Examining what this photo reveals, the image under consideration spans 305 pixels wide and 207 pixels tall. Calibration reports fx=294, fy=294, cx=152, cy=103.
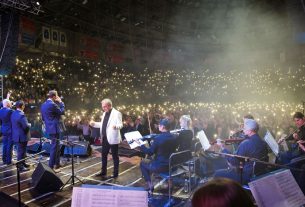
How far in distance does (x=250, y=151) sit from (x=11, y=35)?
9.38 m

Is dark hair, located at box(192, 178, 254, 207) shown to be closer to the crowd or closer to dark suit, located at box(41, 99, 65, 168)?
dark suit, located at box(41, 99, 65, 168)

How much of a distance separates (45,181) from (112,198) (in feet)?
13.0

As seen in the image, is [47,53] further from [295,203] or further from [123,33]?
[295,203]

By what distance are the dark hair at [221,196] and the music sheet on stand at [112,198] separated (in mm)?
931

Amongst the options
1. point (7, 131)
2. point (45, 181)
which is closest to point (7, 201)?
point (45, 181)

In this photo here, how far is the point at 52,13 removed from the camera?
1664 cm

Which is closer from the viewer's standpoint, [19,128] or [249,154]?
[249,154]

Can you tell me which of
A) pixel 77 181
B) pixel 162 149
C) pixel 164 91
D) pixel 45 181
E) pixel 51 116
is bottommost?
pixel 77 181

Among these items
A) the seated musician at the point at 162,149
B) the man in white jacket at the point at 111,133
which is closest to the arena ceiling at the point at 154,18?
the man in white jacket at the point at 111,133

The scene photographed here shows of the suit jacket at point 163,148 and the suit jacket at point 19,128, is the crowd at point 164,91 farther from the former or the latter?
the suit jacket at point 163,148

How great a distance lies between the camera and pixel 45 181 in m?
5.74

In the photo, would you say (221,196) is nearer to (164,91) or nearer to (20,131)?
(20,131)

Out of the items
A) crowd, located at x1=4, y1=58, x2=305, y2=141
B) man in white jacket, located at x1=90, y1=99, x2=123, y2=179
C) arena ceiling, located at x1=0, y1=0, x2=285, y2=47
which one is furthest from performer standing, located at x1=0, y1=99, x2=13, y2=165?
arena ceiling, located at x1=0, y1=0, x2=285, y2=47

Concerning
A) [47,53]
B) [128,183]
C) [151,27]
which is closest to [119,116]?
[128,183]
